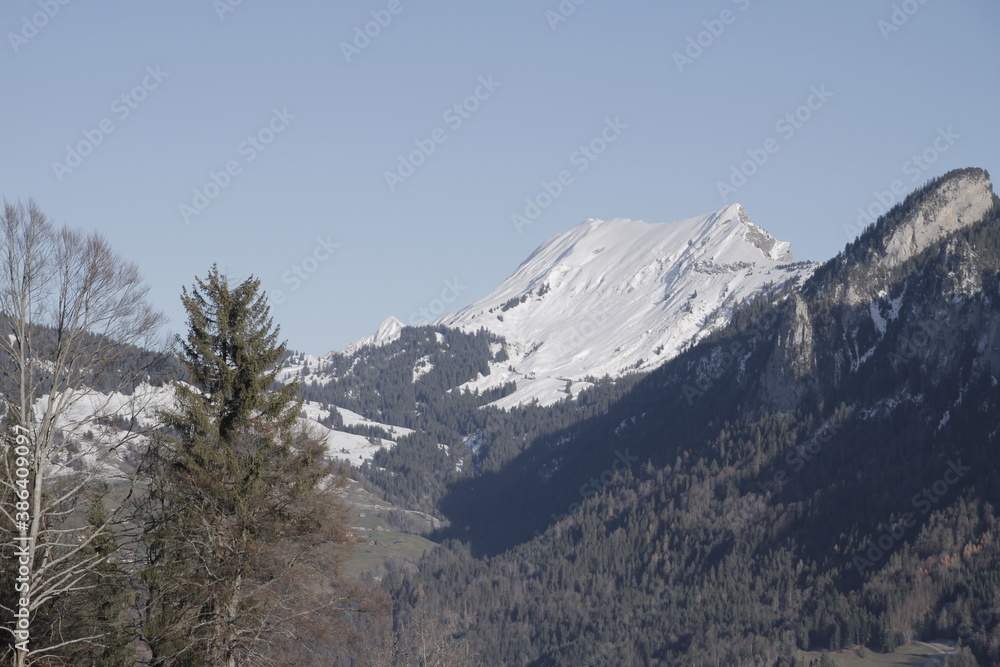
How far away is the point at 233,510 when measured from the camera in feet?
110

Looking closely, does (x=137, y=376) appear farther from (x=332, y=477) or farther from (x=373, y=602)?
(x=373, y=602)

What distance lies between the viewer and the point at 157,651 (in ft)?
112

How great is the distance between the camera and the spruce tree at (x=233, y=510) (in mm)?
32469

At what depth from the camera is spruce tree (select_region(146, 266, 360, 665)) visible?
32.5 m

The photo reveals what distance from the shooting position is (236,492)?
108ft

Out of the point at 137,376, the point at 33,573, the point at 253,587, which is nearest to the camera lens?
the point at 33,573

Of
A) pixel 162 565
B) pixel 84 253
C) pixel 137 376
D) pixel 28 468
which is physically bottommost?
pixel 162 565

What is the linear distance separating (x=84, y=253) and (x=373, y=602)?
13.7 metres

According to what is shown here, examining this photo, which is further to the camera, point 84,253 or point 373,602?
point 373,602

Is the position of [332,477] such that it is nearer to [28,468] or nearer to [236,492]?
[236,492]

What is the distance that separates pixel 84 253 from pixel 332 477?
10601 mm

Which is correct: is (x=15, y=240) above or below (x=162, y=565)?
above

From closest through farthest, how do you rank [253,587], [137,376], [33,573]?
1. [33,573]
2. [137,376]
3. [253,587]

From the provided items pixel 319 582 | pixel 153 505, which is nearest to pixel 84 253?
→ pixel 153 505
